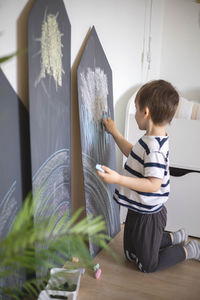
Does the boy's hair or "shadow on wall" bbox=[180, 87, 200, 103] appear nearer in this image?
the boy's hair

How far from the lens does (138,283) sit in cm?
150

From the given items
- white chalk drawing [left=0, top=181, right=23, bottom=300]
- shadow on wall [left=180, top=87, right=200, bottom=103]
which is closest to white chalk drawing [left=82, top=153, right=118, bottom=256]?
white chalk drawing [left=0, top=181, right=23, bottom=300]

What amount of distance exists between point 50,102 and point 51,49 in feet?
0.62

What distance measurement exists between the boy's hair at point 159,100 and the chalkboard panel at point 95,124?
0.82 feet

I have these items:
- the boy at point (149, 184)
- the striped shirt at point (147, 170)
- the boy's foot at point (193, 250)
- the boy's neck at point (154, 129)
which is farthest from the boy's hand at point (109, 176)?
the boy's foot at point (193, 250)

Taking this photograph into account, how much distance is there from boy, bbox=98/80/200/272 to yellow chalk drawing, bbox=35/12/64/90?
40 centimetres

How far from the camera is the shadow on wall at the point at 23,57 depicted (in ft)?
3.66

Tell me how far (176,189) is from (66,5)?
1.14 metres

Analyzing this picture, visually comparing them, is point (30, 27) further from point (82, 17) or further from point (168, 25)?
point (168, 25)

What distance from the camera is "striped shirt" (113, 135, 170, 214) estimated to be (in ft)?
4.77

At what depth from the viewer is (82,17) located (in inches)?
58.6

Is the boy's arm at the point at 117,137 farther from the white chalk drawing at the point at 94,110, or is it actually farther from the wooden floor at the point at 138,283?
the wooden floor at the point at 138,283

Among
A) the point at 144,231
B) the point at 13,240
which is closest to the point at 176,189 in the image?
the point at 144,231

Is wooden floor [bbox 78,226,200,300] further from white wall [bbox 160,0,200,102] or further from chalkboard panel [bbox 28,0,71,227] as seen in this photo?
white wall [bbox 160,0,200,102]
